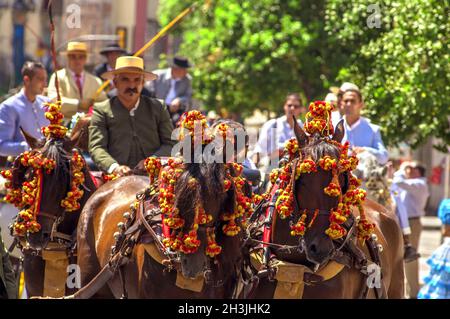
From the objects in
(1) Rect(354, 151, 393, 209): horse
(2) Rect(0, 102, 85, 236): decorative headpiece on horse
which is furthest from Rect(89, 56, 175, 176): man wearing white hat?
(1) Rect(354, 151, 393, 209): horse

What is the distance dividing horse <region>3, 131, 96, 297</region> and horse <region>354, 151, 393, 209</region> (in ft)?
9.96

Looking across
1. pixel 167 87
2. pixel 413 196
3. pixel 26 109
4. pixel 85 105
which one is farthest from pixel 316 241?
pixel 413 196

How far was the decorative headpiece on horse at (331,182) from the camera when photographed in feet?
27.0

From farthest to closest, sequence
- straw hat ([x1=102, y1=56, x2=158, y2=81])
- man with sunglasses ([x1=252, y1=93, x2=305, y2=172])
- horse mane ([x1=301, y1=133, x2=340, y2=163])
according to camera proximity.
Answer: man with sunglasses ([x1=252, y1=93, x2=305, y2=172]) < straw hat ([x1=102, y1=56, x2=158, y2=81]) < horse mane ([x1=301, y1=133, x2=340, y2=163])

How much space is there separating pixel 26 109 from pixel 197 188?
4.45 meters

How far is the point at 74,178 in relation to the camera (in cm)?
992

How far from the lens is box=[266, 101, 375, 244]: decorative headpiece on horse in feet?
27.0

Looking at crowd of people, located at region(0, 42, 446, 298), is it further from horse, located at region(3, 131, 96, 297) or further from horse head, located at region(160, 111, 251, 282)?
horse head, located at region(160, 111, 251, 282)

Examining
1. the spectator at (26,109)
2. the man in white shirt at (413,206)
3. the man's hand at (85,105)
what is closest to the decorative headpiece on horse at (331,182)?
the spectator at (26,109)

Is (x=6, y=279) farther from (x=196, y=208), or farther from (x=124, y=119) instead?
(x=124, y=119)

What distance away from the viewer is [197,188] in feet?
25.4

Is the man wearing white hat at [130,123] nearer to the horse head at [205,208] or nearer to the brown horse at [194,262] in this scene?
the brown horse at [194,262]

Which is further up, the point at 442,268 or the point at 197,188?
the point at 197,188
